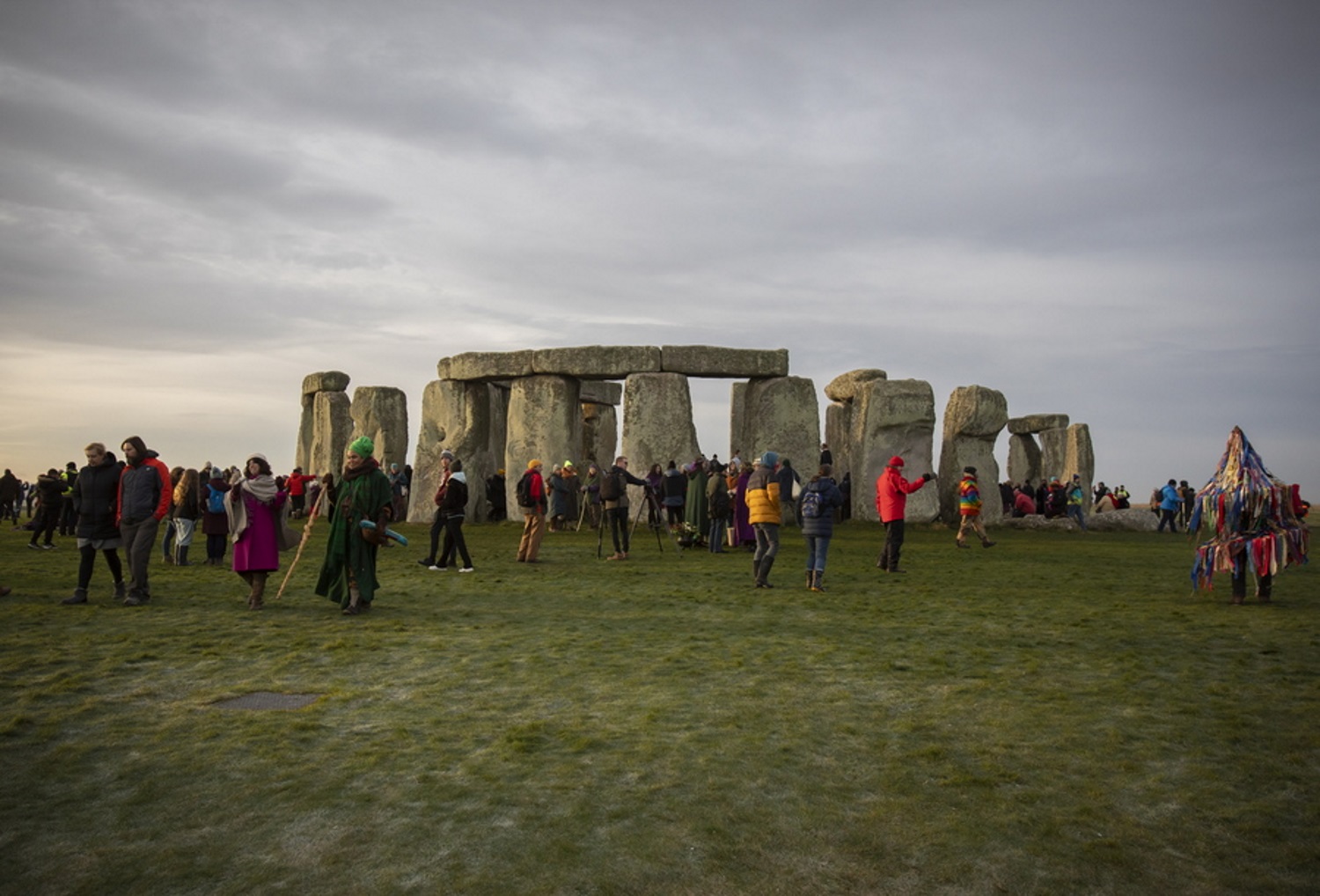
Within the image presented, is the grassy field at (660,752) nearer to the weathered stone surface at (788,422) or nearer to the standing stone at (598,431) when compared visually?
the weathered stone surface at (788,422)

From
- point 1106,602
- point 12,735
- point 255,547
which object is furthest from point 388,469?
point 12,735

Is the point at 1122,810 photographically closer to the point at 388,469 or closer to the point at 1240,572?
the point at 1240,572

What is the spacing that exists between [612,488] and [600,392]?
50.8ft

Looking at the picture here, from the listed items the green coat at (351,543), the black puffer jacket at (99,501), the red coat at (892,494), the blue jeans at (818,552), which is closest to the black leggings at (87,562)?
the black puffer jacket at (99,501)

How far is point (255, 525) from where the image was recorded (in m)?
9.98

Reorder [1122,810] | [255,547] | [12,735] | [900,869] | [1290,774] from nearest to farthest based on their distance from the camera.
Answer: [900,869]
[1122,810]
[1290,774]
[12,735]
[255,547]

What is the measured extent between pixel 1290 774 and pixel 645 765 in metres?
3.00

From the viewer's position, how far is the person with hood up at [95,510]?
401 inches

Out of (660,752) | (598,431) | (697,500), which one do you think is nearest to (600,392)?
(598,431)

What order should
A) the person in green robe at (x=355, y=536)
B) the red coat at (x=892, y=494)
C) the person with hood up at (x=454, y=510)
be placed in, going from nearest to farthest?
the person in green robe at (x=355, y=536), the person with hood up at (x=454, y=510), the red coat at (x=892, y=494)

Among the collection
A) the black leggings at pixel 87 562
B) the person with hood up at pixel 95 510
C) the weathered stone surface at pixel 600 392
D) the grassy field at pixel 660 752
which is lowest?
the grassy field at pixel 660 752

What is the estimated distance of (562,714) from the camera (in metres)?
6.03

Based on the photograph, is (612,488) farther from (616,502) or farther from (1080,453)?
(1080,453)

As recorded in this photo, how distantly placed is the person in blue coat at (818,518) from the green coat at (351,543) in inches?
178
